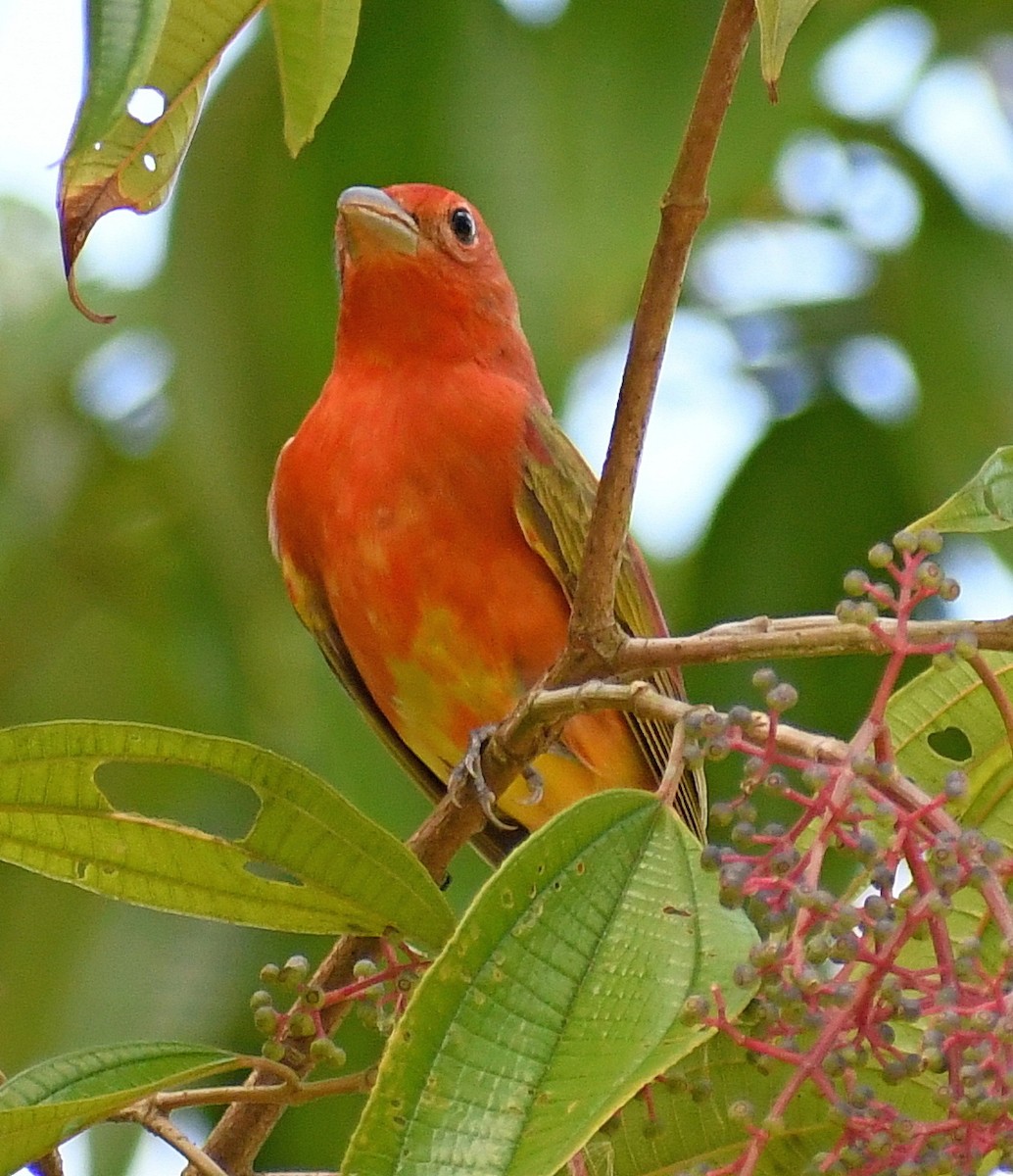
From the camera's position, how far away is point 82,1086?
183cm

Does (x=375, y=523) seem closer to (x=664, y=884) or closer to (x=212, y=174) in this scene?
(x=212, y=174)

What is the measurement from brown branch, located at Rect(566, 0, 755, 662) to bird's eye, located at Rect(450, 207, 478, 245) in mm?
1957

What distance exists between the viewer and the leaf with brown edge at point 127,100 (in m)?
1.44

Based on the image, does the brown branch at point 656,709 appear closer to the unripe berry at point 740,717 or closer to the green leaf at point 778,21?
the unripe berry at point 740,717

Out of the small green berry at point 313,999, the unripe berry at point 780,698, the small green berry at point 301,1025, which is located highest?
the unripe berry at point 780,698

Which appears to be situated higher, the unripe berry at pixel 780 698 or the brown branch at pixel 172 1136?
the unripe berry at pixel 780 698

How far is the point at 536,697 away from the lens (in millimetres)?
2027

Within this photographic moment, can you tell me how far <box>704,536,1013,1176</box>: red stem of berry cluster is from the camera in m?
1.55

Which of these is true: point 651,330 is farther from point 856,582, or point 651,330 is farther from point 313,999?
point 313,999

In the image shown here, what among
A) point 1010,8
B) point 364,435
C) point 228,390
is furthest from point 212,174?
point 1010,8

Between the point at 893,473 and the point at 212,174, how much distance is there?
5.29 ft

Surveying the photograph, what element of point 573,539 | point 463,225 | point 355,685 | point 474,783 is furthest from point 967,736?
point 463,225

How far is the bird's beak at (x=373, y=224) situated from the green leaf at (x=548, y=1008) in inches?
83.1

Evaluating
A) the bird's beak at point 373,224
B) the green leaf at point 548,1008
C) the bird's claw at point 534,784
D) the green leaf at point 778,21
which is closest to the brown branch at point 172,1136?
the green leaf at point 548,1008
